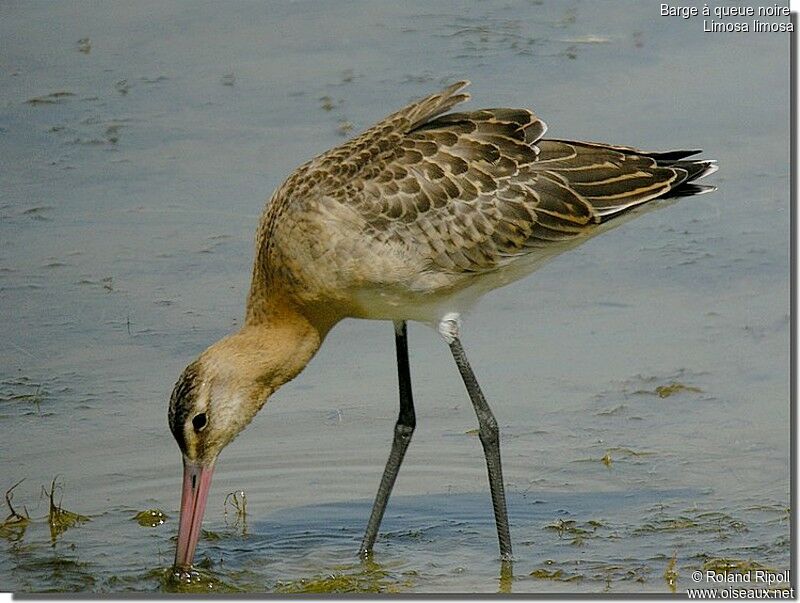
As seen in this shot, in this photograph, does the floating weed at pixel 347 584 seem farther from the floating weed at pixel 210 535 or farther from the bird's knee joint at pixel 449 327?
the bird's knee joint at pixel 449 327

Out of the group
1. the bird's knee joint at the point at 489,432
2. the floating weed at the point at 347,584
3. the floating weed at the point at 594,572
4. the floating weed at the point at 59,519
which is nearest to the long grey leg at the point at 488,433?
the bird's knee joint at the point at 489,432

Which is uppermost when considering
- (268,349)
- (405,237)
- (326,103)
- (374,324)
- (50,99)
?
(405,237)

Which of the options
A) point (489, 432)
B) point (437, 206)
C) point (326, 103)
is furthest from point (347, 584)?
point (326, 103)

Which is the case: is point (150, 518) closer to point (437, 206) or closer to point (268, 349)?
point (268, 349)

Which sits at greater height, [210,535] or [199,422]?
[199,422]

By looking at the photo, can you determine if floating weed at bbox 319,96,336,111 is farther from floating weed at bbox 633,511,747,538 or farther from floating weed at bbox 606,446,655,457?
floating weed at bbox 633,511,747,538

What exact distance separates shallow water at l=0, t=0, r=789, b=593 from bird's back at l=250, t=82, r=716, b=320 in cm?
106

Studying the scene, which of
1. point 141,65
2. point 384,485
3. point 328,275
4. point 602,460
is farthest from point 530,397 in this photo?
point 141,65

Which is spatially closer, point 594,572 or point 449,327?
point 594,572

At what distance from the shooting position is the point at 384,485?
7.52 m

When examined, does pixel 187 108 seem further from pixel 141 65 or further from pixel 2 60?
pixel 2 60

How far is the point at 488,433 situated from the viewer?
7.56 meters

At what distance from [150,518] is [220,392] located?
0.87 metres

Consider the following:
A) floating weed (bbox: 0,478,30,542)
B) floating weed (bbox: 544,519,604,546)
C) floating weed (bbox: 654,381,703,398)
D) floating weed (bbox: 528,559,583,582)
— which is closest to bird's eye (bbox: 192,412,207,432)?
floating weed (bbox: 0,478,30,542)
